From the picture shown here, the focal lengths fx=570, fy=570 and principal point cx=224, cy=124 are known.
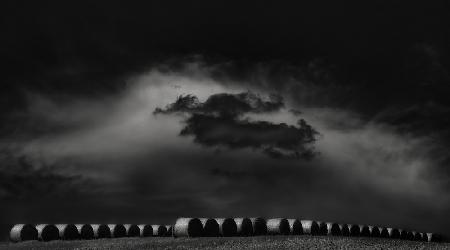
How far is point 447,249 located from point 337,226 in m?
13.5

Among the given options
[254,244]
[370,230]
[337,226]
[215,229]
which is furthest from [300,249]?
[370,230]

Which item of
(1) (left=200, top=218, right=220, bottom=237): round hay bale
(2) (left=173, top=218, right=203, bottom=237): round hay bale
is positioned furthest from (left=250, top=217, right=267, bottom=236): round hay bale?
(2) (left=173, top=218, right=203, bottom=237): round hay bale

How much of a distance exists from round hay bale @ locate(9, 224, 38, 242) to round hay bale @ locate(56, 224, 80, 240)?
1.93 meters

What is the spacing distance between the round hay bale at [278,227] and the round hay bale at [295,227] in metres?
0.32

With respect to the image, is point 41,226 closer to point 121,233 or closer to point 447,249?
point 121,233

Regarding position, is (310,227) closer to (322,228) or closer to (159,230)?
(322,228)

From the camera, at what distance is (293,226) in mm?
39031

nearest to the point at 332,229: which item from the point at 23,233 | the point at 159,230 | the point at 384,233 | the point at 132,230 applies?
the point at 384,233

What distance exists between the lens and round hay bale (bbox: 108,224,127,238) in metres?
47.2

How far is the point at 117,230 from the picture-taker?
47.5 metres

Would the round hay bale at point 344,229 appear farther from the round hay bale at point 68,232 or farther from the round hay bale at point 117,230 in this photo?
the round hay bale at point 68,232

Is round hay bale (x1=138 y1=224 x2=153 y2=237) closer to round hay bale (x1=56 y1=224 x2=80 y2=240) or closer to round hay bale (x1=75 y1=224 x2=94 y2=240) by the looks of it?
round hay bale (x1=75 y1=224 x2=94 y2=240)

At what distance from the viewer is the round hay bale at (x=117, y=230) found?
47.2 metres

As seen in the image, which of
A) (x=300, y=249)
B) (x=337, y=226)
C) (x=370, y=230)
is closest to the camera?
(x=300, y=249)
